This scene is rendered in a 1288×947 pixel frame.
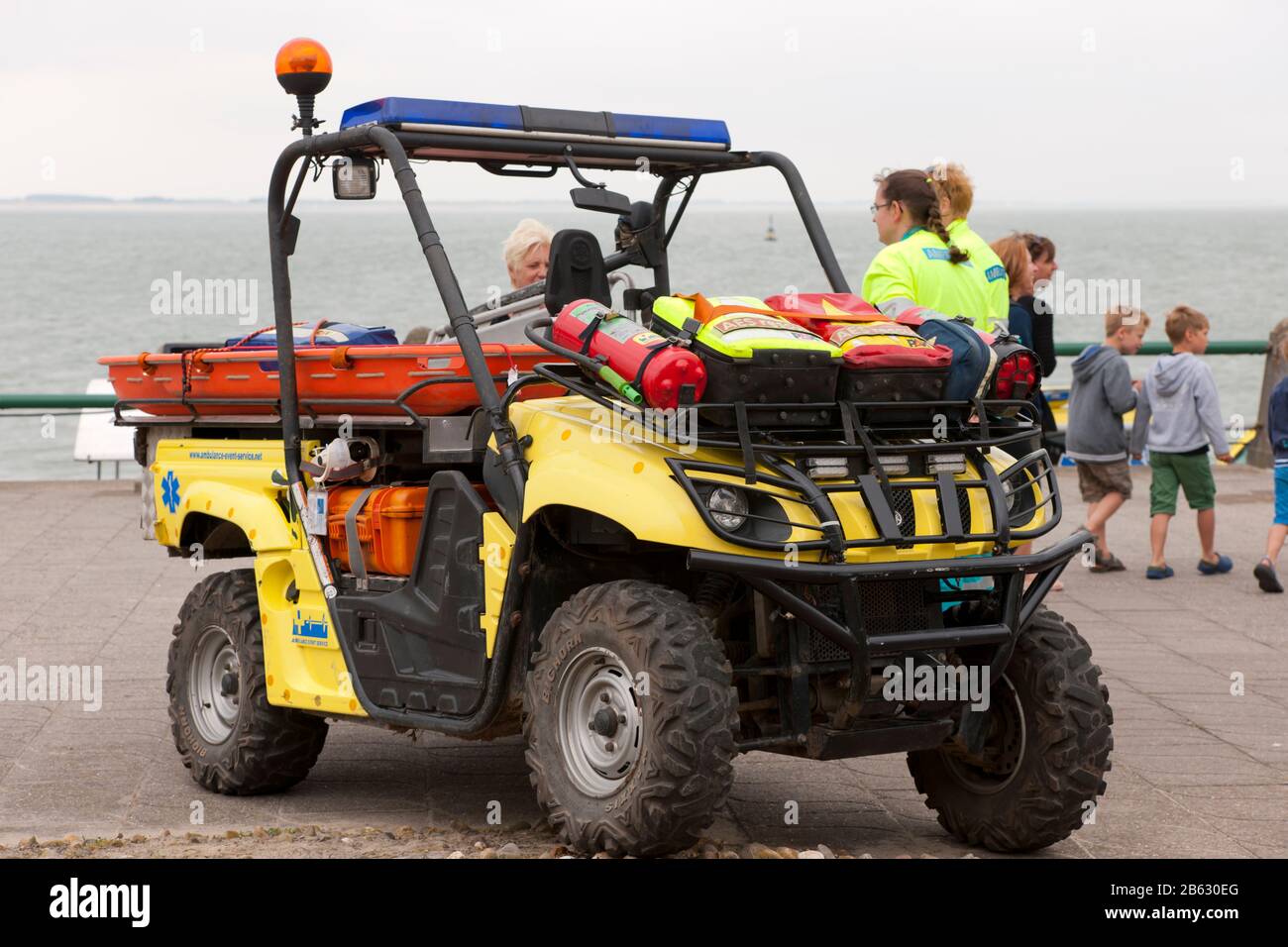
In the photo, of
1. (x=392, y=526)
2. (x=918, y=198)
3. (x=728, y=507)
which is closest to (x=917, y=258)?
(x=918, y=198)

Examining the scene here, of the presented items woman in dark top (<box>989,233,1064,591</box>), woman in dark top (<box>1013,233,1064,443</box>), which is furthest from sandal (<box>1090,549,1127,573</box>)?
woman in dark top (<box>989,233,1064,591</box>)

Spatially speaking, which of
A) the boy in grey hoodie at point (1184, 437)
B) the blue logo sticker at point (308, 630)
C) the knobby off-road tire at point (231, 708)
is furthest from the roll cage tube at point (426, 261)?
→ the boy in grey hoodie at point (1184, 437)

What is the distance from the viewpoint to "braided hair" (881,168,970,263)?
8.30 m

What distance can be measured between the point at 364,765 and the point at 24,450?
111ft

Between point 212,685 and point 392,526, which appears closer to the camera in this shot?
point 392,526

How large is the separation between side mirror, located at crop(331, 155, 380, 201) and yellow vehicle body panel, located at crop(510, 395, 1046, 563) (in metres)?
1.14

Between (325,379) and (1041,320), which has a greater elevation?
(1041,320)

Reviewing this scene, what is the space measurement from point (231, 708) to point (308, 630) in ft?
2.23

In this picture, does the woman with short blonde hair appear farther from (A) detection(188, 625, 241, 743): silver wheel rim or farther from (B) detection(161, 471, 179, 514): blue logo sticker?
(A) detection(188, 625, 241, 743): silver wheel rim

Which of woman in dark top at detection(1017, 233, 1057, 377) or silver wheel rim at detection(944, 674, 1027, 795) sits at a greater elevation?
woman in dark top at detection(1017, 233, 1057, 377)

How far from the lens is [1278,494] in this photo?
1171cm

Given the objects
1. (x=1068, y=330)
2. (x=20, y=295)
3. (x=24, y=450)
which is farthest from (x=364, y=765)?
(x=20, y=295)

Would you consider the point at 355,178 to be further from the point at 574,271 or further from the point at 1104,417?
the point at 1104,417

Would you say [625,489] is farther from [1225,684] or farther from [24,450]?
[24,450]
